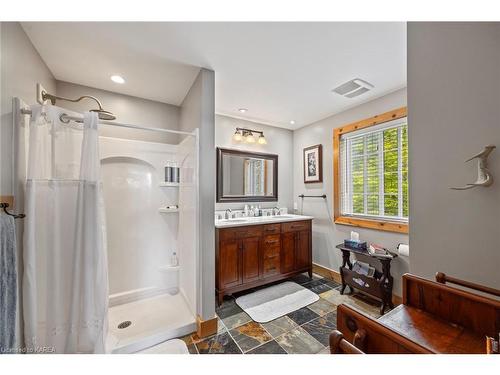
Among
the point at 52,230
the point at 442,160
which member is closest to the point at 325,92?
the point at 442,160

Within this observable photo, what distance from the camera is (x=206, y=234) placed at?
71.9 inches

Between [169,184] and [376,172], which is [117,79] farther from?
[376,172]

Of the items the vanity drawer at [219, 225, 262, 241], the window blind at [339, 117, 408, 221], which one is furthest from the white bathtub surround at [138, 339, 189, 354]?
the window blind at [339, 117, 408, 221]

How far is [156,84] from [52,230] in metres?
1.63

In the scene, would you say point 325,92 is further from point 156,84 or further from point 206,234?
point 206,234

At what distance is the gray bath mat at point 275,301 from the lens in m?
2.10

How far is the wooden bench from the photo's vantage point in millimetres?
A: 682

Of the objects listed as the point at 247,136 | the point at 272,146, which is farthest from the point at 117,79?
the point at 272,146

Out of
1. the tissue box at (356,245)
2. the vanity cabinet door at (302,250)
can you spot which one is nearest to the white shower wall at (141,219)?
the vanity cabinet door at (302,250)

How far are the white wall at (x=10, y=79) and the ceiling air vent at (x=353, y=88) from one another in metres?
2.67

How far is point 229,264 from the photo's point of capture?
2.32 m

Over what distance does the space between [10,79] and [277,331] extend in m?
2.73

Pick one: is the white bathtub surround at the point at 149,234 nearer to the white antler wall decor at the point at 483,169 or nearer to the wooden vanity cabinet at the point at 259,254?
the wooden vanity cabinet at the point at 259,254

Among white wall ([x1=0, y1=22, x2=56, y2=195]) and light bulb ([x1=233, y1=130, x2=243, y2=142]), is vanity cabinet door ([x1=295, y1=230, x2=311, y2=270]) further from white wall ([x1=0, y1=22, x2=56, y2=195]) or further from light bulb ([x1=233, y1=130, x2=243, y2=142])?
white wall ([x1=0, y1=22, x2=56, y2=195])
